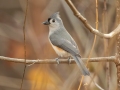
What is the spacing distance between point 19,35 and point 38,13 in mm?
507

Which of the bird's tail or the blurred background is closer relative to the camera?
the bird's tail

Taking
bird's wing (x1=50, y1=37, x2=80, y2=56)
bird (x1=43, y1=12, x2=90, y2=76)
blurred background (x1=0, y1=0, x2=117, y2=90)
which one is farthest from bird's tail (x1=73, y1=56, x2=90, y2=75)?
blurred background (x1=0, y1=0, x2=117, y2=90)

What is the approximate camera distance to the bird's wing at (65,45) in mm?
3578

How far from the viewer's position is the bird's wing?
358cm

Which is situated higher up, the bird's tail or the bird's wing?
the bird's wing

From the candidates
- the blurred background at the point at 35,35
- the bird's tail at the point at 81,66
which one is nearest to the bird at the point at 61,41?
the bird's tail at the point at 81,66

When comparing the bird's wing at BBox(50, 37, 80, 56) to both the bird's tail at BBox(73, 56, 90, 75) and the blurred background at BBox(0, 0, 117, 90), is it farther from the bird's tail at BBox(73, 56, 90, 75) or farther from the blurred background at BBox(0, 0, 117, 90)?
the blurred background at BBox(0, 0, 117, 90)

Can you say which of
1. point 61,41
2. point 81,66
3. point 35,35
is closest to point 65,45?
point 61,41

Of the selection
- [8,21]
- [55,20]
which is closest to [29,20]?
[8,21]

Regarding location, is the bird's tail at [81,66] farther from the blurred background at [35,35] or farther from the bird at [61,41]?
the blurred background at [35,35]

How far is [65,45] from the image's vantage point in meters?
3.73

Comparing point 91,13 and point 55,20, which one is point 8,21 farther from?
point 55,20

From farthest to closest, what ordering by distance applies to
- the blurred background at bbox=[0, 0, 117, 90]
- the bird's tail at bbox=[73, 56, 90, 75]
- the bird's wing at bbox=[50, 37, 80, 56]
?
the blurred background at bbox=[0, 0, 117, 90] → the bird's wing at bbox=[50, 37, 80, 56] → the bird's tail at bbox=[73, 56, 90, 75]

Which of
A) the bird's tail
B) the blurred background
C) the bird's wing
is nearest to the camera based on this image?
the bird's tail
